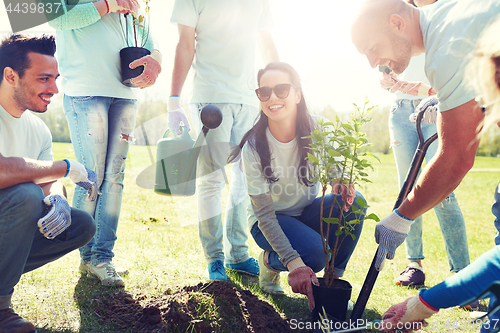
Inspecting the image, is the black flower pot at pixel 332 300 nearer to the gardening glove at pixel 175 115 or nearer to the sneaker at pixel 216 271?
the sneaker at pixel 216 271

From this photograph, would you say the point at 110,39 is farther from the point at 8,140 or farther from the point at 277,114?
the point at 277,114

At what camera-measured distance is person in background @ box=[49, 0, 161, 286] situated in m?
2.58

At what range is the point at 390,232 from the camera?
5.97 ft

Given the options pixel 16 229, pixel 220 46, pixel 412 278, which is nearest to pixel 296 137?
pixel 220 46

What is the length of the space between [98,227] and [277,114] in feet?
4.95

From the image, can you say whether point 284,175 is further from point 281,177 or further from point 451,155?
point 451,155

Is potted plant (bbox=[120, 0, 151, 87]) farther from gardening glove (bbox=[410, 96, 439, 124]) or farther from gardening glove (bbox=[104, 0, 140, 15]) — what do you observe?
gardening glove (bbox=[410, 96, 439, 124])

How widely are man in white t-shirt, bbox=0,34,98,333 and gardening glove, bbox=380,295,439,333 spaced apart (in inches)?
63.1

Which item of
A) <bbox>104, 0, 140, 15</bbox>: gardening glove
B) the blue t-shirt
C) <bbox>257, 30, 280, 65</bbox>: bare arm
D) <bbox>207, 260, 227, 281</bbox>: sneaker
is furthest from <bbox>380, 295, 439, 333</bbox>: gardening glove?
<bbox>104, 0, 140, 15</bbox>: gardening glove

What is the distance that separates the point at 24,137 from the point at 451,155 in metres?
2.24

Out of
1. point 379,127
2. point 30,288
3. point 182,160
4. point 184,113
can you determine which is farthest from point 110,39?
point 379,127

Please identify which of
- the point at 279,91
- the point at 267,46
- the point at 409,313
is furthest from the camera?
the point at 267,46

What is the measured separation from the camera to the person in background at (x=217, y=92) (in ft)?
9.37

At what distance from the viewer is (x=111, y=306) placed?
2240 millimetres
